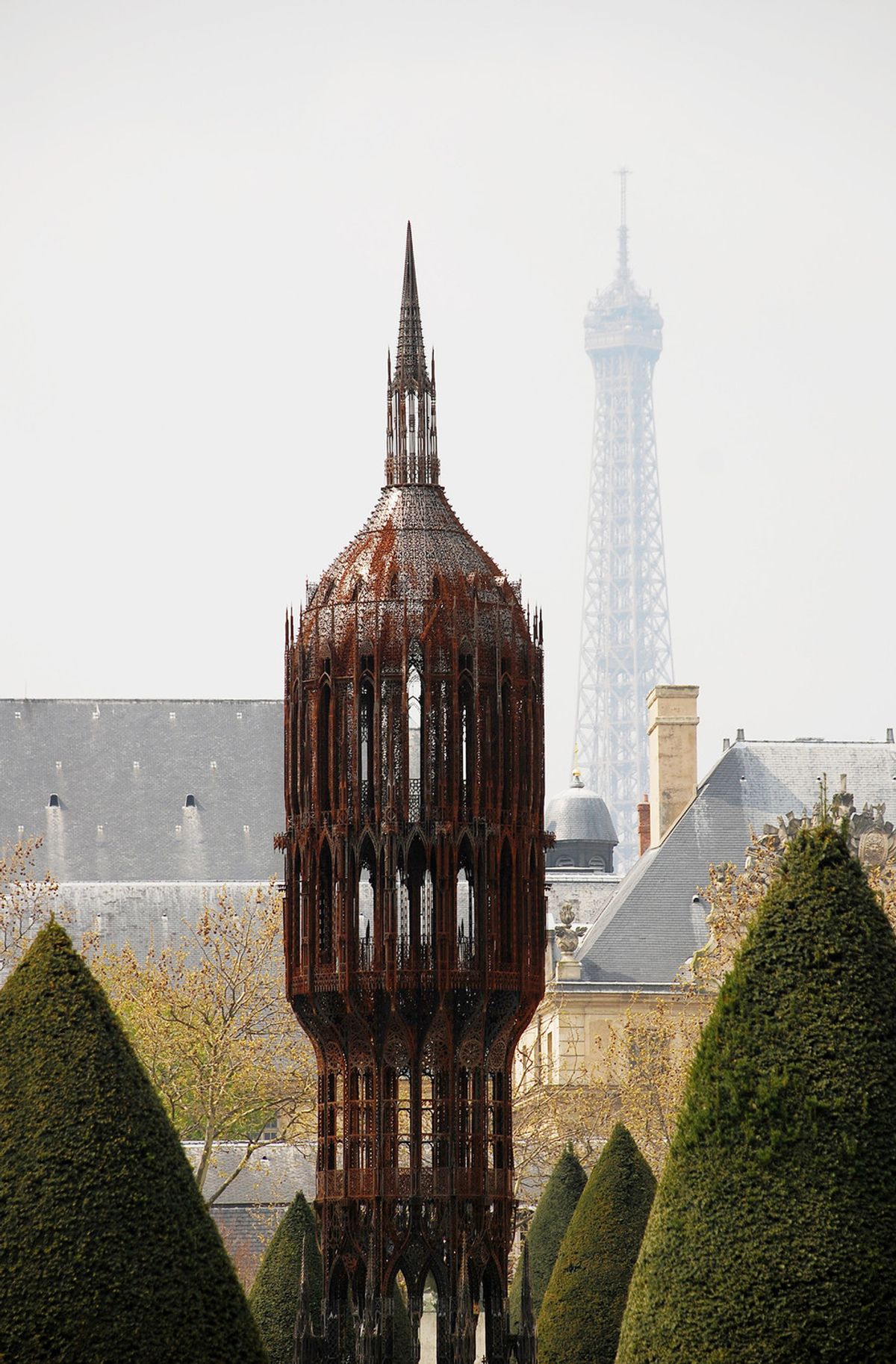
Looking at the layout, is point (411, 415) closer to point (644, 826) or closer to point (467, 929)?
point (467, 929)

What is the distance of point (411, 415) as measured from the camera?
31641mm

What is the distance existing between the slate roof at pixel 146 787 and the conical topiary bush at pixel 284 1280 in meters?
38.6

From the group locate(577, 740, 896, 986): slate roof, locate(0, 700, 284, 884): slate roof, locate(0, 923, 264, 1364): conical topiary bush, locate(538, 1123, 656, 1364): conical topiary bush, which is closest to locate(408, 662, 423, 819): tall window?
locate(0, 923, 264, 1364): conical topiary bush

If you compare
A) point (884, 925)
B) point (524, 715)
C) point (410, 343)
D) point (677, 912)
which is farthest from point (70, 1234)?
point (677, 912)

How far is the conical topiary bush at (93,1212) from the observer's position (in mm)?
20031

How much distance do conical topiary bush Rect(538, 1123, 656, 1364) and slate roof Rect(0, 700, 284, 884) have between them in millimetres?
41372

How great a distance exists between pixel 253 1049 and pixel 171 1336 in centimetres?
3050

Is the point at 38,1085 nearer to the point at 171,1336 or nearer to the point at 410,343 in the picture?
the point at 171,1336

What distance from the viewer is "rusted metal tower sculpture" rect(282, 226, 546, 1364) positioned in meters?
28.7

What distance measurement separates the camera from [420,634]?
2945cm

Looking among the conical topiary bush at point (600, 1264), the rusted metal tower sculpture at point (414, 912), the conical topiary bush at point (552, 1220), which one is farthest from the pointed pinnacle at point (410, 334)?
the conical topiary bush at point (552, 1220)

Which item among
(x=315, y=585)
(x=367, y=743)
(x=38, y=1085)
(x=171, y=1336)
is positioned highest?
(x=315, y=585)

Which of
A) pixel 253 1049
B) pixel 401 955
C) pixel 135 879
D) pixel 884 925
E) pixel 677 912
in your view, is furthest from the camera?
pixel 135 879

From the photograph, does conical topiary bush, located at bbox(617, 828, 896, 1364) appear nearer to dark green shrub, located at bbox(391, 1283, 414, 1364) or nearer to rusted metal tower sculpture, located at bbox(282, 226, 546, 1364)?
rusted metal tower sculpture, located at bbox(282, 226, 546, 1364)
